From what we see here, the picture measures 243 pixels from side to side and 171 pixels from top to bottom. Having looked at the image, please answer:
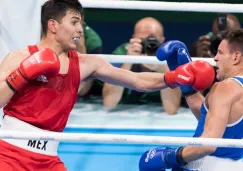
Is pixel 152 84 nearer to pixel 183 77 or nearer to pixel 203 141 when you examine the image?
pixel 183 77

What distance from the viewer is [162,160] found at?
2.15m

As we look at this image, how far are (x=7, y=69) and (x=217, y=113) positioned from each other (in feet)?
2.47

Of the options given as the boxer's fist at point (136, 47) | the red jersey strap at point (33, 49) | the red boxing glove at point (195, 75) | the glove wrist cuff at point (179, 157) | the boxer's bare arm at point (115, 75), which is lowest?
the glove wrist cuff at point (179, 157)

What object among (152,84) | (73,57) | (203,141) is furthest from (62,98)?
(203,141)

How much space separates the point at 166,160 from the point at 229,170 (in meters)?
0.23

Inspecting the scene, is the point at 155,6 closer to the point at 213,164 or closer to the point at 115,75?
the point at 115,75

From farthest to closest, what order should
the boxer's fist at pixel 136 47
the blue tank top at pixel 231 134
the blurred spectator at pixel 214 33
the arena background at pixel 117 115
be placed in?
the blurred spectator at pixel 214 33 → the boxer's fist at pixel 136 47 → the arena background at pixel 117 115 → the blue tank top at pixel 231 134

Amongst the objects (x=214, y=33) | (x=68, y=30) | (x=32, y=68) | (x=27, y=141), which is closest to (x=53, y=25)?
(x=68, y=30)

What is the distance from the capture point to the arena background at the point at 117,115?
8.82 ft

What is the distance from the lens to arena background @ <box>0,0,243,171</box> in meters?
2.69

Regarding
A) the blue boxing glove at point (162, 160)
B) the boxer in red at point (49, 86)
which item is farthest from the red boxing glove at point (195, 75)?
the blue boxing glove at point (162, 160)

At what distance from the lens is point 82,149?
2.93m

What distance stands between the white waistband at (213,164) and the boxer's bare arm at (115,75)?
1.18 feet

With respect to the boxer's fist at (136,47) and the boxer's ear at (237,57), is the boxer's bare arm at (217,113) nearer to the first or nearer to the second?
the boxer's ear at (237,57)
